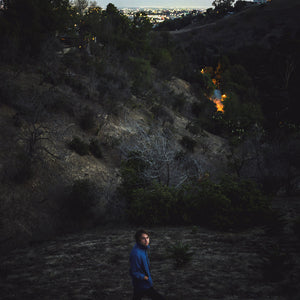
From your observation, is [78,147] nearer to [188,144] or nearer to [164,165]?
[164,165]

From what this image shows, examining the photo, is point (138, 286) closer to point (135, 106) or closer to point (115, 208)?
point (115, 208)

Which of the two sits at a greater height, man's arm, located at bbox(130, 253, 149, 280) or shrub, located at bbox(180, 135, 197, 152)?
shrub, located at bbox(180, 135, 197, 152)

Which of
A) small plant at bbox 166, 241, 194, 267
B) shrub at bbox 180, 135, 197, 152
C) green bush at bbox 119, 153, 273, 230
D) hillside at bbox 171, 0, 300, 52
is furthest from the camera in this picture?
hillside at bbox 171, 0, 300, 52

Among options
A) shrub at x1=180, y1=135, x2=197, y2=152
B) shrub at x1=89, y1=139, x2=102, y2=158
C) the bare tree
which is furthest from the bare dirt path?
shrub at x1=180, y1=135, x2=197, y2=152

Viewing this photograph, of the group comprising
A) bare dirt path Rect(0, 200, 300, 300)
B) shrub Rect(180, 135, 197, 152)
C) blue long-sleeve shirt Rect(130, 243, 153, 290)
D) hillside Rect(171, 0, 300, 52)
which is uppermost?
hillside Rect(171, 0, 300, 52)

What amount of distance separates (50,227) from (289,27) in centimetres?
8207

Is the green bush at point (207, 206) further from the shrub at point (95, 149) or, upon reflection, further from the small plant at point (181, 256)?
the shrub at point (95, 149)

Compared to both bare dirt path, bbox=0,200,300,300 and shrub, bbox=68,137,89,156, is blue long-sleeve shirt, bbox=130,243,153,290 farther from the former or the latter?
shrub, bbox=68,137,89,156

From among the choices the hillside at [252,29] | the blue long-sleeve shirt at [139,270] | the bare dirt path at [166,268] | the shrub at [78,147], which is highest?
the hillside at [252,29]

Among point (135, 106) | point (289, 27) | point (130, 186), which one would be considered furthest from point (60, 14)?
point (289, 27)

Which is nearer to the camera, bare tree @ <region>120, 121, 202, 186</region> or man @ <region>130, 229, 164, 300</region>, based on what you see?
man @ <region>130, 229, 164, 300</region>

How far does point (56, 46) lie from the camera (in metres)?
24.4

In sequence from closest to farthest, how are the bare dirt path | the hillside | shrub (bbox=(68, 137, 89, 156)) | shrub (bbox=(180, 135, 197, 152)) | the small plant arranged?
the bare dirt path < the small plant < shrub (bbox=(68, 137, 89, 156)) < shrub (bbox=(180, 135, 197, 152)) < the hillside

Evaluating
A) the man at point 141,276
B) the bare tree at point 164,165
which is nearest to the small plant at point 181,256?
the man at point 141,276
